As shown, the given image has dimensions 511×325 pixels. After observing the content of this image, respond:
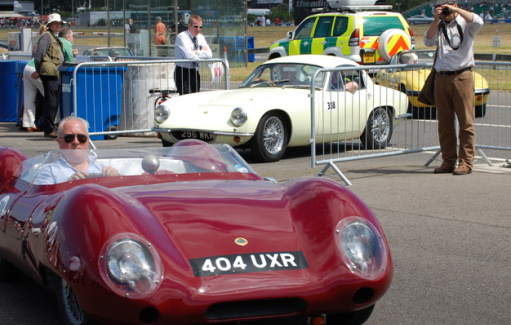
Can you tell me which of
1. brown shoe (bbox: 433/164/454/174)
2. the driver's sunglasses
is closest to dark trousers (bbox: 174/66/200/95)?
brown shoe (bbox: 433/164/454/174)

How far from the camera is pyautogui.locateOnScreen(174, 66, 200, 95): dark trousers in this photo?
12789 millimetres

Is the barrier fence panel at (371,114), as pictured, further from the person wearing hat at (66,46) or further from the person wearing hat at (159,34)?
the person wearing hat at (159,34)

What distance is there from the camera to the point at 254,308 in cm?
370

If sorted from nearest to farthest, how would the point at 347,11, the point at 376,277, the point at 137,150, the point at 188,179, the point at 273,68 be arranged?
the point at 376,277
the point at 188,179
the point at 137,150
the point at 273,68
the point at 347,11

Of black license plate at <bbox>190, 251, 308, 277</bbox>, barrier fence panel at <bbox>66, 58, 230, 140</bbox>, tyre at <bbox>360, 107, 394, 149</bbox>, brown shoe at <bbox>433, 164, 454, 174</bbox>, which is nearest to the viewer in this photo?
black license plate at <bbox>190, 251, 308, 277</bbox>

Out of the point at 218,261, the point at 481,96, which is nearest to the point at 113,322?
the point at 218,261

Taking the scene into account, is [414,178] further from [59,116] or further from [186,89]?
[59,116]

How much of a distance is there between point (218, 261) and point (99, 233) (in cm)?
56

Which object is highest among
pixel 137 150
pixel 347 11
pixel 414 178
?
pixel 347 11

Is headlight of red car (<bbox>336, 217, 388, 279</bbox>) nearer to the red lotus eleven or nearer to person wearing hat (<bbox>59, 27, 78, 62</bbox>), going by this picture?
the red lotus eleven

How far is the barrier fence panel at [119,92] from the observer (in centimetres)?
1273

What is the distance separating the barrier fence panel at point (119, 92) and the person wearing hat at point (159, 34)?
34.4ft

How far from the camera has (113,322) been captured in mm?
3590

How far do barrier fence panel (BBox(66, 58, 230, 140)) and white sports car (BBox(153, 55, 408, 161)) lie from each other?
67.7 inches
